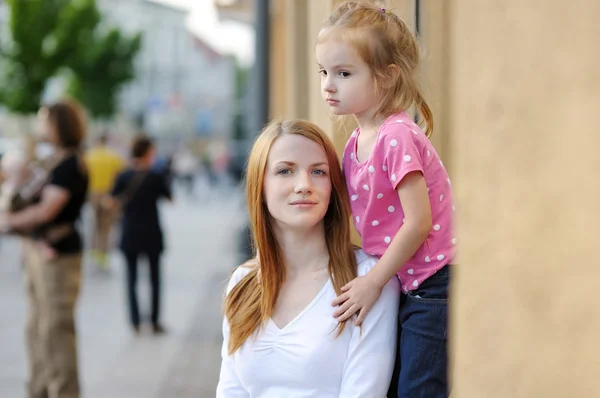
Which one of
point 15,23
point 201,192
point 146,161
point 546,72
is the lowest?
point 201,192

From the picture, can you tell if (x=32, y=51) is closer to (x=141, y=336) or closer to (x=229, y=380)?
(x=141, y=336)

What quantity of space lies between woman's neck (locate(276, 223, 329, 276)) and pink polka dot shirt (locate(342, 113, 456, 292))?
0.13 m

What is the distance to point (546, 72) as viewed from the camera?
1.05 m

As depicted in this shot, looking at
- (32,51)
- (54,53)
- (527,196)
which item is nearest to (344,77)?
(527,196)

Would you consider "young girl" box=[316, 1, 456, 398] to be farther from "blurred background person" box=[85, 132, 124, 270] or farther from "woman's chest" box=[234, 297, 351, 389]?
"blurred background person" box=[85, 132, 124, 270]

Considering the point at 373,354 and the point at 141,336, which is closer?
the point at 373,354

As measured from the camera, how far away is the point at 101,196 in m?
14.7

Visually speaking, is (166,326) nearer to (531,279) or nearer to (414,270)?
(414,270)

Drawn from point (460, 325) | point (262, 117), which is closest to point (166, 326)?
point (262, 117)

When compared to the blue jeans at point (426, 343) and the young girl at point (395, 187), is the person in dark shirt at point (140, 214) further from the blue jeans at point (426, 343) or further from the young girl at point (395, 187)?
the blue jeans at point (426, 343)

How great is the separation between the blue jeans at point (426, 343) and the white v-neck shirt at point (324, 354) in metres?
0.05

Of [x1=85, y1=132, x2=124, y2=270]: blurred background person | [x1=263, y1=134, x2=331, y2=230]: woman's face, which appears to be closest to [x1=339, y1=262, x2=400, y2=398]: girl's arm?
[x1=263, y1=134, x2=331, y2=230]: woman's face

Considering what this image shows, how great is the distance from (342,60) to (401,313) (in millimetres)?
A: 612

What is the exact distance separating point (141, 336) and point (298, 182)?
782 centimetres
